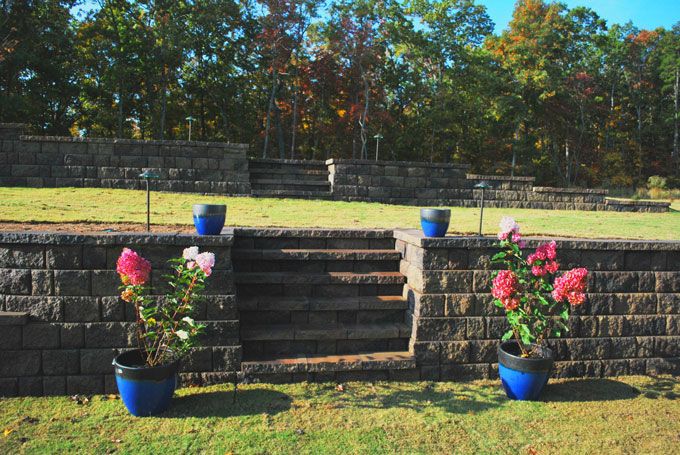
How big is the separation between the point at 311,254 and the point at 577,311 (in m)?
2.44

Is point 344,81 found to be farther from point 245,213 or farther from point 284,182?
point 245,213

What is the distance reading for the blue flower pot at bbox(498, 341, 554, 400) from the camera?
3654mm

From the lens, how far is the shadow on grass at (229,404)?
11.1ft

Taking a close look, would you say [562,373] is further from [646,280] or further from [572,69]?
[572,69]

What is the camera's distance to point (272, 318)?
424 centimetres

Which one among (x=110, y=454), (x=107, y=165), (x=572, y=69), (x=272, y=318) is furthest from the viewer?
(x=572, y=69)

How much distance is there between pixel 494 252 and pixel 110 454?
3.21m

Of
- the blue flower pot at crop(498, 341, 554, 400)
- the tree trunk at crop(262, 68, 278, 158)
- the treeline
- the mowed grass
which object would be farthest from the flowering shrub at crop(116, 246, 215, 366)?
the tree trunk at crop(262, 68, 278, 158)

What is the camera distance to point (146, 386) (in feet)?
10.6

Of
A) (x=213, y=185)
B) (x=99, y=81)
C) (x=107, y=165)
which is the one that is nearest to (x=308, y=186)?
(x=213, y=185)

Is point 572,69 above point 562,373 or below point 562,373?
above

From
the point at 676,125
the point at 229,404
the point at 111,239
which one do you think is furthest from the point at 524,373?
the point at 676,125

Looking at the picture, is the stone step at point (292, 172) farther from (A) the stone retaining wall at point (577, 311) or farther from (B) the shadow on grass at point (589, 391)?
(B) the shadow on grass at point (589, 391)

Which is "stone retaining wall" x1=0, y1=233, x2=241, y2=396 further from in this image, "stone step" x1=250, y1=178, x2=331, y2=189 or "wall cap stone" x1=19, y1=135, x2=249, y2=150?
"stone step" x1=250, y1=178, x2=331, y2=189
